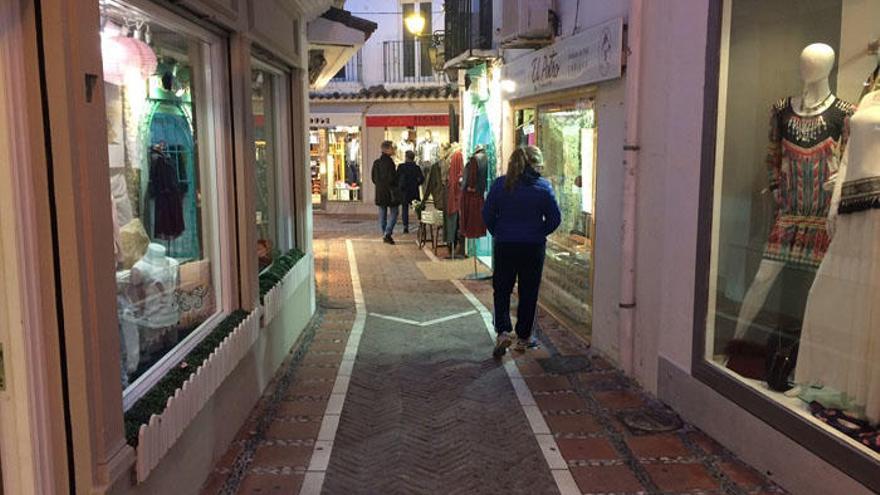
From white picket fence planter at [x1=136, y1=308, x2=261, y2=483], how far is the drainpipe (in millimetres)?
3060

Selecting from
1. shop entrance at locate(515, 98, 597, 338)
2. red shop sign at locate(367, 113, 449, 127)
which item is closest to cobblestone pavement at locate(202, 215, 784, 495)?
shop entrance at locate(515, 98, 597, 338)

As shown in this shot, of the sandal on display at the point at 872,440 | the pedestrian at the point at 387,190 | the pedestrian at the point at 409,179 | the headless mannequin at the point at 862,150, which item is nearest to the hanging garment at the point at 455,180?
the pedestrian at the point at 387,190

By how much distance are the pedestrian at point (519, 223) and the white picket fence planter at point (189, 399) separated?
2551mm

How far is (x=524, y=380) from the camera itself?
21.5 ft

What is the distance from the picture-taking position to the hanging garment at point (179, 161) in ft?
14.9

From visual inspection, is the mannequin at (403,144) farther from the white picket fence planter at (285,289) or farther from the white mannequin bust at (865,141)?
the white mannequin bust at (865,141)

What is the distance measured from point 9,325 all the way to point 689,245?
13.9 ft

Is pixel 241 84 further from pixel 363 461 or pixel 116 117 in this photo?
pixel 363 461

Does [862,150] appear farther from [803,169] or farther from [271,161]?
[271,161]

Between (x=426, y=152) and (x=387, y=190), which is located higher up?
(x=426, y=152)

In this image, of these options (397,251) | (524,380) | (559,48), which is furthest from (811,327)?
(397,251)

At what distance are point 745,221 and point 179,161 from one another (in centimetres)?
384

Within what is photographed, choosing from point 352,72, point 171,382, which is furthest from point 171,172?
point 352,72

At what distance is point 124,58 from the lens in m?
4.02
